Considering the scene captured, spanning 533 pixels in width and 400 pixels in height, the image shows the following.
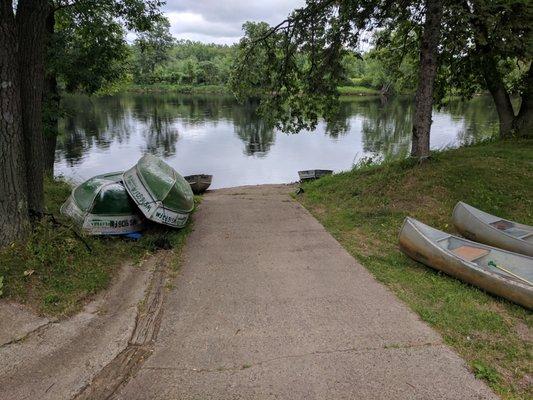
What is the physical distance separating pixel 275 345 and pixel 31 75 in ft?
19.3

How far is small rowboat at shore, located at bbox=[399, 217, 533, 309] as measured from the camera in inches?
246

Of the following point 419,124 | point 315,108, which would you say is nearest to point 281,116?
point 315,108

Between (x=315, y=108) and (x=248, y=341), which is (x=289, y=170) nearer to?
(x=315, y=108)

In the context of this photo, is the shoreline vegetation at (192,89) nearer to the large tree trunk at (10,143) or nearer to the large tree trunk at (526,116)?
the large tree trunk at (526,116)

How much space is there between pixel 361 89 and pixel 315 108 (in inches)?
3238

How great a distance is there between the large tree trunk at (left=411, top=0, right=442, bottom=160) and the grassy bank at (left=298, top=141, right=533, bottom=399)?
76 cm

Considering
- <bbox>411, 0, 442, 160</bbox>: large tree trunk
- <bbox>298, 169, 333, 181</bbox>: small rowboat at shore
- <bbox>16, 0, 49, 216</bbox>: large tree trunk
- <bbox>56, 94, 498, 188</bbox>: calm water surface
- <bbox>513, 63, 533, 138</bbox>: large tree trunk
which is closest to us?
<bbox>16, 0, 49, 216</bbox>: large tree trunk

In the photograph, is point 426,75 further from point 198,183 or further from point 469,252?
point 198,183

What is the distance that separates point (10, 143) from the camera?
6406 millimetres

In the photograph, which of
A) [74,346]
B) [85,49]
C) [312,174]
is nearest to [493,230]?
[74,346]

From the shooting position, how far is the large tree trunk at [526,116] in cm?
1554

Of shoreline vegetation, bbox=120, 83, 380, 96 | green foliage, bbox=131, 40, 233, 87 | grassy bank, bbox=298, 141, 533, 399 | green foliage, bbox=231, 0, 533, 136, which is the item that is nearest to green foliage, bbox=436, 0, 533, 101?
green foliage, bbox=231, 0, 533, 136

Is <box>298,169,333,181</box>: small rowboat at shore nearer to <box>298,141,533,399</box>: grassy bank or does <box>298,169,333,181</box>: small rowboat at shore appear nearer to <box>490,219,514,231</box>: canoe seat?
<box>298,141,533,399</box>: grassy bank

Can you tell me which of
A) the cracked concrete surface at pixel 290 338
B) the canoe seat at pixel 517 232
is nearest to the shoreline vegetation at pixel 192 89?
the canoe seat at pixel 517 232
